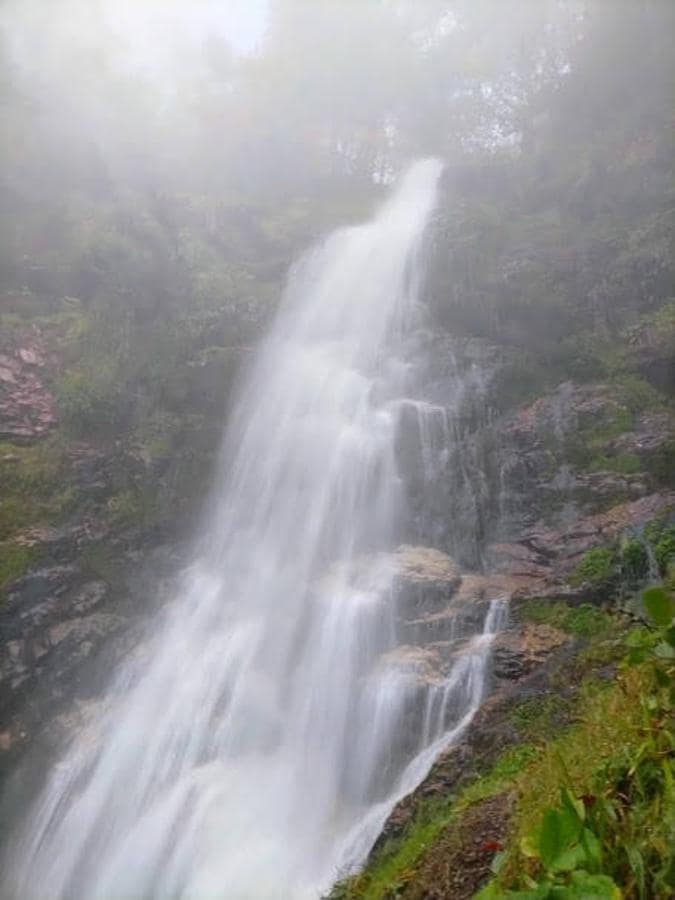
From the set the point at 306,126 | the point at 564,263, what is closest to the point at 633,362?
the point at 564,263

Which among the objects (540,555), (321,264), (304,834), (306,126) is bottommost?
(304,834)

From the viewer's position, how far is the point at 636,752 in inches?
108

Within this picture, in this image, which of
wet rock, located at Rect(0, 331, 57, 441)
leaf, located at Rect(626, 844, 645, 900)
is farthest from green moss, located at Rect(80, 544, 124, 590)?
leaf, located at Rect(626, 844, 645, 900)

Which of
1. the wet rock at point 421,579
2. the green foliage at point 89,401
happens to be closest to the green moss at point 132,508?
the green foliage at point 89,401

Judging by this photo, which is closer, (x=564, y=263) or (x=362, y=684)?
(x=362, y=684)

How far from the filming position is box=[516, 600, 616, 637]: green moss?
943 centimetres

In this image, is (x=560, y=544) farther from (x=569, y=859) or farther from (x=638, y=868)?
(x=569, y=859)

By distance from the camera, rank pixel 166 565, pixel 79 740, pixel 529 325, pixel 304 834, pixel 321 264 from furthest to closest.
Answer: pixel 321 264 < pixel 529 325 < pixel 166 565 < pixel 79 740 < pixel 304 834

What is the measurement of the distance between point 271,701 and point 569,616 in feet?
14.5

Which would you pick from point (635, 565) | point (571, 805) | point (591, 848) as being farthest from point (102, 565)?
point (591, 848)

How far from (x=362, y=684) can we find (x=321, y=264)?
14.8m

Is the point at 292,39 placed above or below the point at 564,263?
above

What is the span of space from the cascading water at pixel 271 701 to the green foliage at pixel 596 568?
4.85ft

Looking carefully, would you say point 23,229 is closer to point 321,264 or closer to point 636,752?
point 321,264
